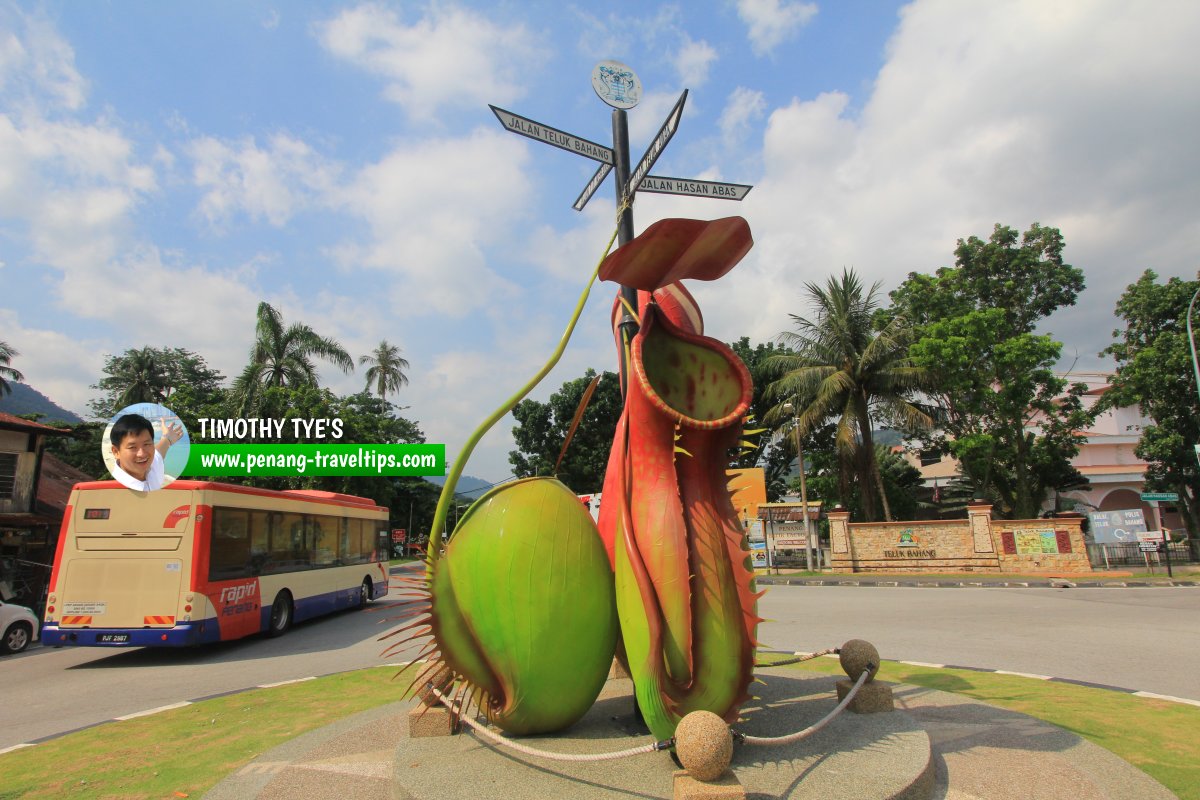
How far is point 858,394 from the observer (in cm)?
2484

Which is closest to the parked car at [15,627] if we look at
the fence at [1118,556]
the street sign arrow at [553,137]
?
the street sign arrow at [553,137]

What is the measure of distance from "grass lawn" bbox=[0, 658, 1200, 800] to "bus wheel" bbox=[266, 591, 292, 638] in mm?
5005

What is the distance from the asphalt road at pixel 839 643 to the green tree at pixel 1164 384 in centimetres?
903

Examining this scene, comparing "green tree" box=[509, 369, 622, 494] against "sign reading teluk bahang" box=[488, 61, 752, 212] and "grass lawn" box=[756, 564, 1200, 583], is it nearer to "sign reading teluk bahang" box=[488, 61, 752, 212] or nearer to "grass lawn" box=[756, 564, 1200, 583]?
"grass lawn" box=[756, 564, 1200, 583]

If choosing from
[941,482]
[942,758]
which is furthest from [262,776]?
[941,482]

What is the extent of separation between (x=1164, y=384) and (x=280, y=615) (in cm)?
2585

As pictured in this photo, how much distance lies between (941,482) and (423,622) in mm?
47787

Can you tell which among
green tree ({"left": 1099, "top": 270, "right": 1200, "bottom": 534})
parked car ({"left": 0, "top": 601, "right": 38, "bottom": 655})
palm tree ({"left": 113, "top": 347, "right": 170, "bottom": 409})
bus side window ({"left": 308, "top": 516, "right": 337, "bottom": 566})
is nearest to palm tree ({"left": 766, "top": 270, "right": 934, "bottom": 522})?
green tree ({"left": 1099, "top": 270, "right": 1200, "bottom": 534})

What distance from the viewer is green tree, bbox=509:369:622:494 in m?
27.9

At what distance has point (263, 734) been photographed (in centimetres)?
570

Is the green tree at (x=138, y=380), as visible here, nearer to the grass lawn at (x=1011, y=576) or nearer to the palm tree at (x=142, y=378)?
the palm tree at (x=142, y=378)

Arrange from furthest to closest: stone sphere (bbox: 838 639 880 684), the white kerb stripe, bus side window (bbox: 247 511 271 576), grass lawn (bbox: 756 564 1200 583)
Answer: grass lawn (bbox: 756 564 1200 583)
bus side window (bbox: 247 511 271 576)
the white kerb stripe
stone sphere (bbox: 838 639 880 684)

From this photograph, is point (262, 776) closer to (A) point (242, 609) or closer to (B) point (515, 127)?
(B) point (515, 127)

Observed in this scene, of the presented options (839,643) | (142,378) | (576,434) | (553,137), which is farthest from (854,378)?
(142,378)
